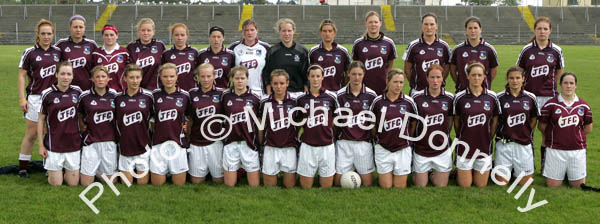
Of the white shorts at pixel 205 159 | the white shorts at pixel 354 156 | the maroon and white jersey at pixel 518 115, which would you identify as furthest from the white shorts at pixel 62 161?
the maroon and white jersey at pixel 518 115

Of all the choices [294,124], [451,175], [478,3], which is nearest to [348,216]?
[294,124]

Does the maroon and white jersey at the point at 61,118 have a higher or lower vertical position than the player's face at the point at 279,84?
lower

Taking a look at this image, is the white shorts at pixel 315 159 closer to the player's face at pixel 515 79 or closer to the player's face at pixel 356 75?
the player's face at pixel 356 75

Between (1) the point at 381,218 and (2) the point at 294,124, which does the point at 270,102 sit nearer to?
(2) the point at 294,124

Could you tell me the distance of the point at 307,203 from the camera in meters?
4.50

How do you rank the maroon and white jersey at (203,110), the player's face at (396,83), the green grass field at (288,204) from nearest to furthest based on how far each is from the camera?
the green grass field at (288,204), the player's face at (396,83), the maroon and white jersey at (203,110)

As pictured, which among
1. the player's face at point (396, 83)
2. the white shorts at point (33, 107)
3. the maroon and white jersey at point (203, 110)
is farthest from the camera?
the white shorts at point (33, 107)

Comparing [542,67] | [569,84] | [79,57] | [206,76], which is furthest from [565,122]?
[79,57]

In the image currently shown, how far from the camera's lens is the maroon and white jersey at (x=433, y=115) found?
5.02 metres

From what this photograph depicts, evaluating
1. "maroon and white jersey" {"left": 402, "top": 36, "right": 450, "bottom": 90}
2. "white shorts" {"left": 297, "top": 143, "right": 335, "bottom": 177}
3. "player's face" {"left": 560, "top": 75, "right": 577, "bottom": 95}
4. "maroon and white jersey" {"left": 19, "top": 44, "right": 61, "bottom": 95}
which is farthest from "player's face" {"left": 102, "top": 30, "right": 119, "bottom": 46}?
"player's face" {"left": 560, "top": 75, "right": 577, "bottom": 95}

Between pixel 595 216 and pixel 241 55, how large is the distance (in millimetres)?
3719

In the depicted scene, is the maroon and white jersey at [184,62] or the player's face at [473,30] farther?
the maroon and white jersey at [184,62]

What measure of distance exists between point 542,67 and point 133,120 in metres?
4.22

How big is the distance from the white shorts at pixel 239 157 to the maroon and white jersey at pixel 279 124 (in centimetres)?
20
